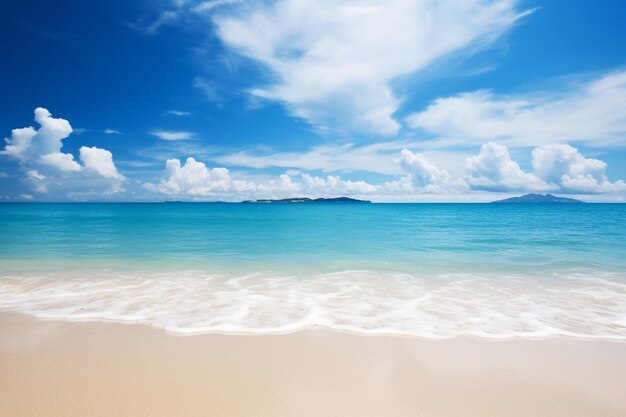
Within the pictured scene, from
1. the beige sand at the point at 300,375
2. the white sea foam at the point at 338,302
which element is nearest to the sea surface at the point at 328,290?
the white sea foam at the point at 338,302

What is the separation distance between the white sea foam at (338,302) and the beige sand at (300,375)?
29.0 inches

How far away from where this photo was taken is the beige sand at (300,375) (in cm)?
388

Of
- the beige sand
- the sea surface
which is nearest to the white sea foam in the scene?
the sea surface

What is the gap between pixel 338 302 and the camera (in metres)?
8.73

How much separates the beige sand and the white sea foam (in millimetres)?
736

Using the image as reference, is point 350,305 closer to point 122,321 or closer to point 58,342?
point 122,321

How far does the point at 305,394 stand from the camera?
13.6 ft

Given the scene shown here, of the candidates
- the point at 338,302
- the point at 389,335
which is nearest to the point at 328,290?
the point at 338,302

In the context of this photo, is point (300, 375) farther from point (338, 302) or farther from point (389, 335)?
point (338, 302)

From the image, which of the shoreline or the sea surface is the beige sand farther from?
the sea surface

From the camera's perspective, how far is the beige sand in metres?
3.88

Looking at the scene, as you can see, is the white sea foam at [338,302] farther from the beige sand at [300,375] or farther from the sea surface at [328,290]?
the beige sand at [300,375]

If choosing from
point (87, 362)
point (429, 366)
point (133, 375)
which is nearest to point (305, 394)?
point (429, 366)

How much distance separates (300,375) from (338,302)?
4.18 m
